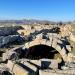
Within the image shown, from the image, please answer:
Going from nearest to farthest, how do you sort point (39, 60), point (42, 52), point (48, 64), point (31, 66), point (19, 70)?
point (19, 70) < point (31, 66) < point (48, 64) < point (39, 60) < point (42, 52)

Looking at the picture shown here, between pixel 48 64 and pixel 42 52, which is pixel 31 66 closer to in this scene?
pixel 48 64

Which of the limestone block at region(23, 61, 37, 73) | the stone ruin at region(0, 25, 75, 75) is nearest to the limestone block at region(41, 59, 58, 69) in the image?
the stone ruin at region(0, 25, 75, 75)

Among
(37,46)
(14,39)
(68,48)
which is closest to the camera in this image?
(68,48)

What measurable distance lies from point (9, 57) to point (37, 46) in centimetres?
480

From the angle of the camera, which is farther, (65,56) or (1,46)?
(1,46)

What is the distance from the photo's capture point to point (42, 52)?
67.9 feet

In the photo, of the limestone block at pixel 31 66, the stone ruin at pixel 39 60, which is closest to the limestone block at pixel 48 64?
the stone ruin at pixel 39 60

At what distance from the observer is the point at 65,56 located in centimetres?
1725

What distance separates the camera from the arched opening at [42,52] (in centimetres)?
1944

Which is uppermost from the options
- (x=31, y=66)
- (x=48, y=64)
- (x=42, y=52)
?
(x=31, y=66)

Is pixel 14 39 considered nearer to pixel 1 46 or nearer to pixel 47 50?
pixel 1 46

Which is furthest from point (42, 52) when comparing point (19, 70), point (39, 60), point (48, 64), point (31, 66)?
point (19, 70)

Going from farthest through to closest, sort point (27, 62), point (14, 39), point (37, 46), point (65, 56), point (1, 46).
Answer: point (14, 39) → point (1, 46) → point (37, 46) → point (65, 56) → point (27, 62)

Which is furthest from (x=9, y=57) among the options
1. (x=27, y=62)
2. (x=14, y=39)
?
(x=14, y=39)
